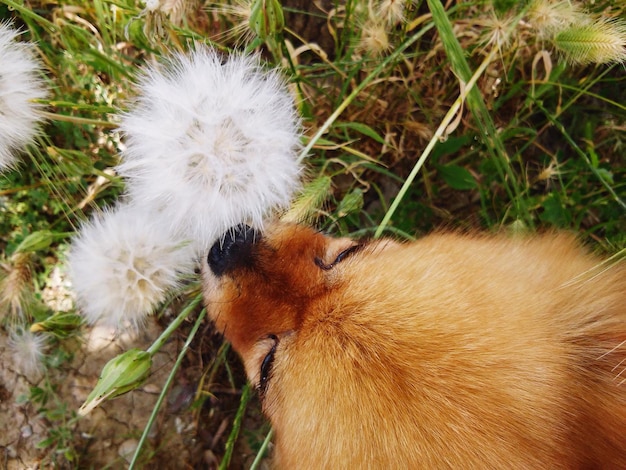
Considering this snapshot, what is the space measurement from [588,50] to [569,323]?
2.85 feet

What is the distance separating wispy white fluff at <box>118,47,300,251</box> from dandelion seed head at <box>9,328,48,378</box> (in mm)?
1087

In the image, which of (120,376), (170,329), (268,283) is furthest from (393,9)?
(120,376)

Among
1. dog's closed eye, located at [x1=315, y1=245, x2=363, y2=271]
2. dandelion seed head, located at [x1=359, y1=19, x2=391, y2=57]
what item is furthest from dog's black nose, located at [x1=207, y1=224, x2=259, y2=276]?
dandelion seed head, located at [x1=359, y1=19, x2=391, y2=57]

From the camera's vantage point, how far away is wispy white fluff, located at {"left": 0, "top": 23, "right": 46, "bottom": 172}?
161cm

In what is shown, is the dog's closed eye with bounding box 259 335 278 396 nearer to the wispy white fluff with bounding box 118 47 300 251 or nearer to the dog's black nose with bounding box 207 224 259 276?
the dog's black nose with bounding box 207 224 259 276

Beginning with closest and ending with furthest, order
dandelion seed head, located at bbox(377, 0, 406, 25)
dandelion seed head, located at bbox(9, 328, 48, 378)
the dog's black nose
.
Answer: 1. the dog's black nose
2. dandelion seed head, located at bbox(377, 0, 406, 25)
3. dandelion seed head, located at bbox(9, 328, 48, 378)

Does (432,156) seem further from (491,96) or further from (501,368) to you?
(501,368)

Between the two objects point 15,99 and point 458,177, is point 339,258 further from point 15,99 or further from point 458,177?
point 15,99

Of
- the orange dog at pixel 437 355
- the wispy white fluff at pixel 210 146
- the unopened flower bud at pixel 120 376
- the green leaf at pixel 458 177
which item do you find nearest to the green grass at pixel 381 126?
the green leaf at pixel 458 177

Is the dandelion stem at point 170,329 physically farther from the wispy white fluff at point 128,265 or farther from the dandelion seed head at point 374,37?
the dandelion seed head at point 374,37

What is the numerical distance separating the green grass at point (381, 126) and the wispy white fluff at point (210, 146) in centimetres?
27

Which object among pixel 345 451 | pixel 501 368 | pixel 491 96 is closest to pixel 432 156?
pixel 491 96

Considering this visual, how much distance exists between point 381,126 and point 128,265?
1.42 metres

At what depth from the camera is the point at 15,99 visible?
1.63m
